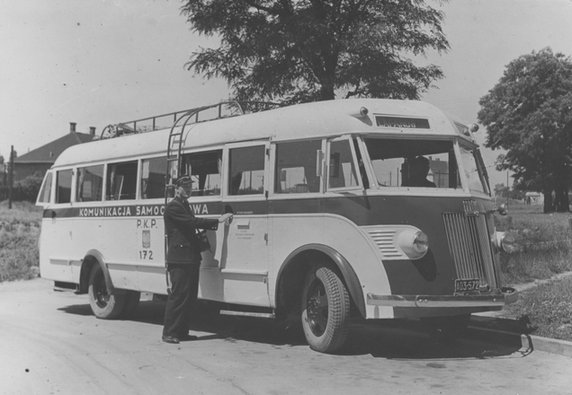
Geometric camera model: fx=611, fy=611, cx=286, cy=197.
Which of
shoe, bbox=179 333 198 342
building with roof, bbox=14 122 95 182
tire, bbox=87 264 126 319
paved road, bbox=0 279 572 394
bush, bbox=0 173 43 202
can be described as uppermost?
building with roof, bbox=14 122 95 182

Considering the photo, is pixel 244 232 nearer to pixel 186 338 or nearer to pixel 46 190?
pixel 186 338

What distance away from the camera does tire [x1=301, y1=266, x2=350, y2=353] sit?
22.2 feet

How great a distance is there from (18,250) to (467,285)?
57.7ft

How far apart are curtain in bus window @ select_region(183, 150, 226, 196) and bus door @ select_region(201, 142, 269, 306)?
8.1 inches

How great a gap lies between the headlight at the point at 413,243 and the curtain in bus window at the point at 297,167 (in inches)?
47.8

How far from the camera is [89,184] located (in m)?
10.6

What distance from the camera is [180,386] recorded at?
565cm

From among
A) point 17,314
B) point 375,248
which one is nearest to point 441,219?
point 375,248

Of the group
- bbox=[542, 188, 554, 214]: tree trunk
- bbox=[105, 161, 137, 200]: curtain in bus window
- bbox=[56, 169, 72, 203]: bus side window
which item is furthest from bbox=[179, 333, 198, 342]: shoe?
bbox=[542, 188, 554, 214]: tree trunk

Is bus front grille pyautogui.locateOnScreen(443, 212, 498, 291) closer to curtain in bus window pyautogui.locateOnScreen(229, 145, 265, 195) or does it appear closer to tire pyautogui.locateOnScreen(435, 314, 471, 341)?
tire pyautogui.locateOnScreen(435, 314, 471, 341)

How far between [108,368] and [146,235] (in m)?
3.09

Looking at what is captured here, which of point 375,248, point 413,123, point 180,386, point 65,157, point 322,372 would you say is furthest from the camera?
point 65,157

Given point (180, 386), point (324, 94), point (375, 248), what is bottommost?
point (180, 386)

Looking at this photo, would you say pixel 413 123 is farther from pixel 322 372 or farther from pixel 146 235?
pixel 146 235
